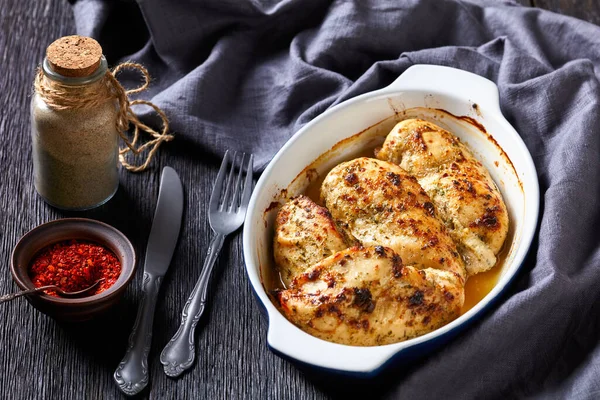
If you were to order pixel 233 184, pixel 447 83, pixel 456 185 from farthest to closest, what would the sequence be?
pixel 233 184 → pixel 447 83 → pixel 456 185

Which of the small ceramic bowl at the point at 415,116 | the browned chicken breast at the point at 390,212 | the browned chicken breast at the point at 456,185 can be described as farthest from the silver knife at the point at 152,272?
the browned chicken breast at the point at 456,185

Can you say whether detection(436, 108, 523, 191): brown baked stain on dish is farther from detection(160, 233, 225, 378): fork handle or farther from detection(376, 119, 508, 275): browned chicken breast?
detection(160, 233, 225, 378): fork handle

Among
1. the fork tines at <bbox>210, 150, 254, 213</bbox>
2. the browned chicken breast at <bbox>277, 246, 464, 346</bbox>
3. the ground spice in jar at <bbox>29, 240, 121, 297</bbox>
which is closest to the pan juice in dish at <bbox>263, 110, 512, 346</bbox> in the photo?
the browned chicken breast at <bbox>277, 246, 464, 346</bbox>

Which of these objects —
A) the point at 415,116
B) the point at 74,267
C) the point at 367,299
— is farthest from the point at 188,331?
the point at 415,116

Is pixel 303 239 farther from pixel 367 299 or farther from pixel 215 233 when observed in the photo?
pixel 215 233

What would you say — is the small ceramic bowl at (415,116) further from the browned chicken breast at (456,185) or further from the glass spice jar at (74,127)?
the glass spice jar at (74,127)

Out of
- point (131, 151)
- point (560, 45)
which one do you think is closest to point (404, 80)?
point (560, 45)
